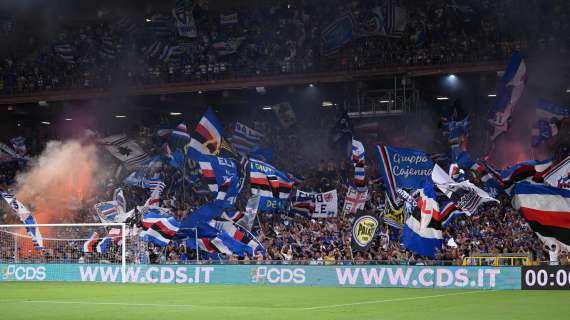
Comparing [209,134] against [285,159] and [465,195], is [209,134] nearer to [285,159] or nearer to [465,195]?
[285,159]

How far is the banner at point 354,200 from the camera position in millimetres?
36281

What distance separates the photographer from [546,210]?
26.3 metres

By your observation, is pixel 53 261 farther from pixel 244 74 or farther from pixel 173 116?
pixel 173 116

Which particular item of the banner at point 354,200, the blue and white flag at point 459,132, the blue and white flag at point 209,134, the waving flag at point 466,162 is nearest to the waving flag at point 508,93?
the blue and white flag at point 459,132

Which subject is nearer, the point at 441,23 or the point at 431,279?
the point at 431,279

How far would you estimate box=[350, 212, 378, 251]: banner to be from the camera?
30516mm

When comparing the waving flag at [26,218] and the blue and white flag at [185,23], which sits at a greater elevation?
the blue and white flag at [185,23]

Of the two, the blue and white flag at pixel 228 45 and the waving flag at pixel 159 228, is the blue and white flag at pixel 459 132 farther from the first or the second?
the blue and white flag at pixel 228 45

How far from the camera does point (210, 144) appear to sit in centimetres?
3619

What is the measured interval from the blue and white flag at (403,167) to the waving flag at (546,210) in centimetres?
651

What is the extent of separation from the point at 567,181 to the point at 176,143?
21.7 m

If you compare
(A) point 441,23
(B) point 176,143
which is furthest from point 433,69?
(B) point 176,143

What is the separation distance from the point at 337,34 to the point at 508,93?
10.3 metres

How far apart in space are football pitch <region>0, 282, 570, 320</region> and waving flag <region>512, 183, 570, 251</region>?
1872 mm
